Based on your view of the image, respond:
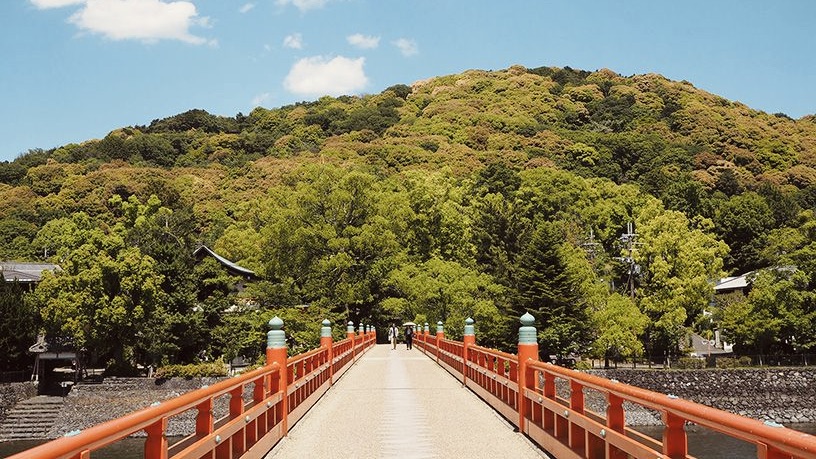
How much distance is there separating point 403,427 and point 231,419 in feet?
14.4

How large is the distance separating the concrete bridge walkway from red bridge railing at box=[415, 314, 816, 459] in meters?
0.38

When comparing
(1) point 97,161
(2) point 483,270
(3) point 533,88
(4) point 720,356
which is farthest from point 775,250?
(3) point 533,88

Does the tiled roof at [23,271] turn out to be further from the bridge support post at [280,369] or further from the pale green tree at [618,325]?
the bridge support post at [280,369]

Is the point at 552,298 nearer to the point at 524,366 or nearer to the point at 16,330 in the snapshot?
the point at 524,366

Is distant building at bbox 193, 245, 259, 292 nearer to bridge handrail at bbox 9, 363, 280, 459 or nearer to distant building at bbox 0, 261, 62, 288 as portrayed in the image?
distant building at bbox 0, 261, 62, 288

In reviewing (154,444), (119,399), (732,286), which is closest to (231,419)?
(154,444)

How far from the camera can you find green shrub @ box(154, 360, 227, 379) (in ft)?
135

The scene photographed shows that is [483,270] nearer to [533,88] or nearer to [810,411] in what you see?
[810,411]

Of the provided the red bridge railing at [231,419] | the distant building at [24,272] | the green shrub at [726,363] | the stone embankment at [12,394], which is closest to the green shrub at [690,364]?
the green shrub at [726,363]

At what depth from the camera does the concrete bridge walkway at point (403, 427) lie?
9.45m

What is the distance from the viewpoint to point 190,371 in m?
41.3

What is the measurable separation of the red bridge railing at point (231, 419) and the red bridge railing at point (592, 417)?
3.18 meters

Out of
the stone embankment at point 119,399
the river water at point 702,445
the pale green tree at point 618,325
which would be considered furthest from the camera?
the pale green tree at point 618,325

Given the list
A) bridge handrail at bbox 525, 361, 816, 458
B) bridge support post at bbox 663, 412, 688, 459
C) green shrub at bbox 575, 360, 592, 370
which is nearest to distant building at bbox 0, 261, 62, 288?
green shrub at bbox 575, 360, 592, 370
